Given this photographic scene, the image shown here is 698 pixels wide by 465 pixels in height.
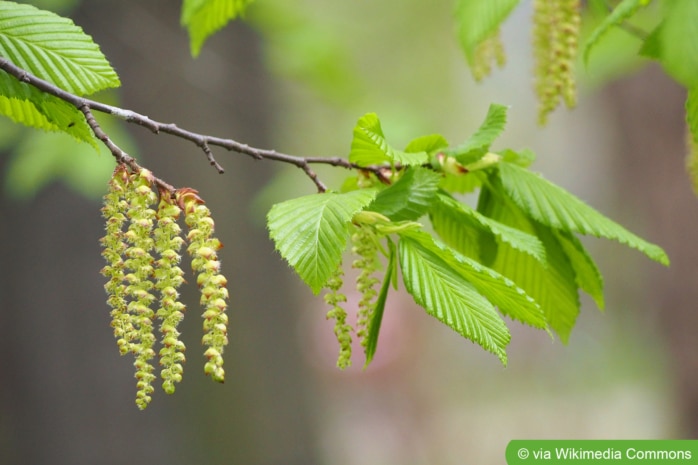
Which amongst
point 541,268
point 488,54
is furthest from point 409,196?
point 488,54

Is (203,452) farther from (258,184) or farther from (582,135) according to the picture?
(582,135)

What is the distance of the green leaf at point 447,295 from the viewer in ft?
3.18

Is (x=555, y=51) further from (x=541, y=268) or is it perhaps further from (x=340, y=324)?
(x=340, y=324)

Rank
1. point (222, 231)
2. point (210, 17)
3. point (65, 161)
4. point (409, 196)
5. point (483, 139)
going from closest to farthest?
point (409, 196) < point (483, 139) < point (210, 17) < point (65, 161) < point (222, 231)

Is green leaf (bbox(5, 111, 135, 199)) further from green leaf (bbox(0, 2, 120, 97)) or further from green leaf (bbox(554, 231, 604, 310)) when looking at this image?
green leaf (bbox(554, 231, 604, 310))

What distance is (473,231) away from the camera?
130cm

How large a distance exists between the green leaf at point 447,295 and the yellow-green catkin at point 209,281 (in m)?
0.25

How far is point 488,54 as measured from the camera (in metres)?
1.63

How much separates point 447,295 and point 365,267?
141 millimetres

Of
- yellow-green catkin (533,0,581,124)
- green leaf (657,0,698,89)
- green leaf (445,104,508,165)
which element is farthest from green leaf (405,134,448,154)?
green leaf (657,0,698,89)

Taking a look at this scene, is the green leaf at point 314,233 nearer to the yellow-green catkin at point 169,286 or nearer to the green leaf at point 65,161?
the yellow-green catkin at point 169,286

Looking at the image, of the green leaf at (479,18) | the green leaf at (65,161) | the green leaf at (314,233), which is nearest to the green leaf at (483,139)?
the green leaf at (479,18)

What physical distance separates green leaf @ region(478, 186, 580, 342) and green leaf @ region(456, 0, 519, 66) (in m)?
0.26

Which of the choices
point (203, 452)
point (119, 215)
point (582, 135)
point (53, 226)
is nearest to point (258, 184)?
point (53, 226)
